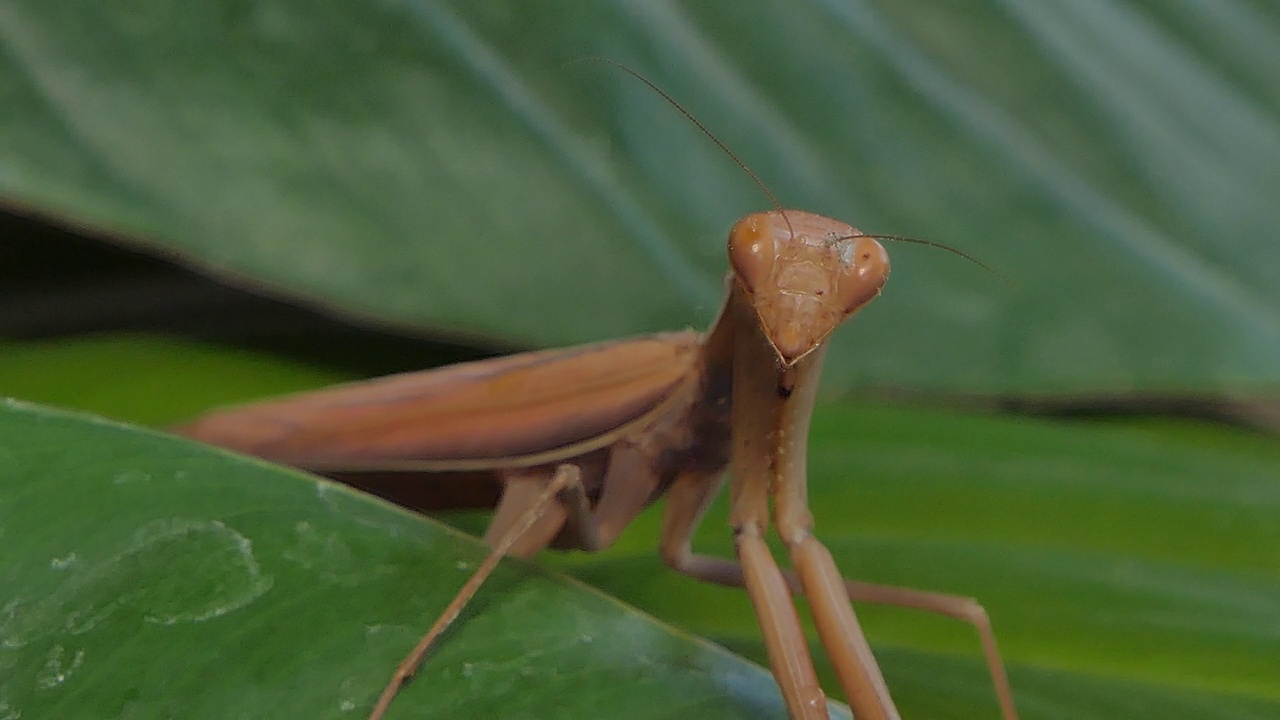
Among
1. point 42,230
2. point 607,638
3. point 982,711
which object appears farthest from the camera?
point 42,230

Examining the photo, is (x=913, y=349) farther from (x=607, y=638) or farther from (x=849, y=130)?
(x=607, y=638)

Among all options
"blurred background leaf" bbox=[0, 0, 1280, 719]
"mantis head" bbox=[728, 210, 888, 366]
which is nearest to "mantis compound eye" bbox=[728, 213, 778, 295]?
"mantis head" bbox=[728, 210, 888, 366]

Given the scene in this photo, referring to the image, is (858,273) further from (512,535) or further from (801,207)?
(801,207)

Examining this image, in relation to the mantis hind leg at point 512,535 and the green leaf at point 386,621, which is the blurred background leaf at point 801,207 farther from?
the mantis hind leg at point 512,535

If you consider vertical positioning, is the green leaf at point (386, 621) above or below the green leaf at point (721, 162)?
below

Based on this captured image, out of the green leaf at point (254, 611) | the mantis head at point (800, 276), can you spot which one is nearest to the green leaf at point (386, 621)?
the green leaf at point (254, 611)

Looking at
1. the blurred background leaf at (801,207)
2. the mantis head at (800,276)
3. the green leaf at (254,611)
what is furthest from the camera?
the blurred background leaf at (801,207)

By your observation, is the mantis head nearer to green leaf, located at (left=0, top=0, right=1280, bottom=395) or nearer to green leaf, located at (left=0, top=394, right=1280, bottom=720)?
green leaf, located at (left=0, top=394, right=1280, bottom=720)

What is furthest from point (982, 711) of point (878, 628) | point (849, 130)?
point (849, 130)
